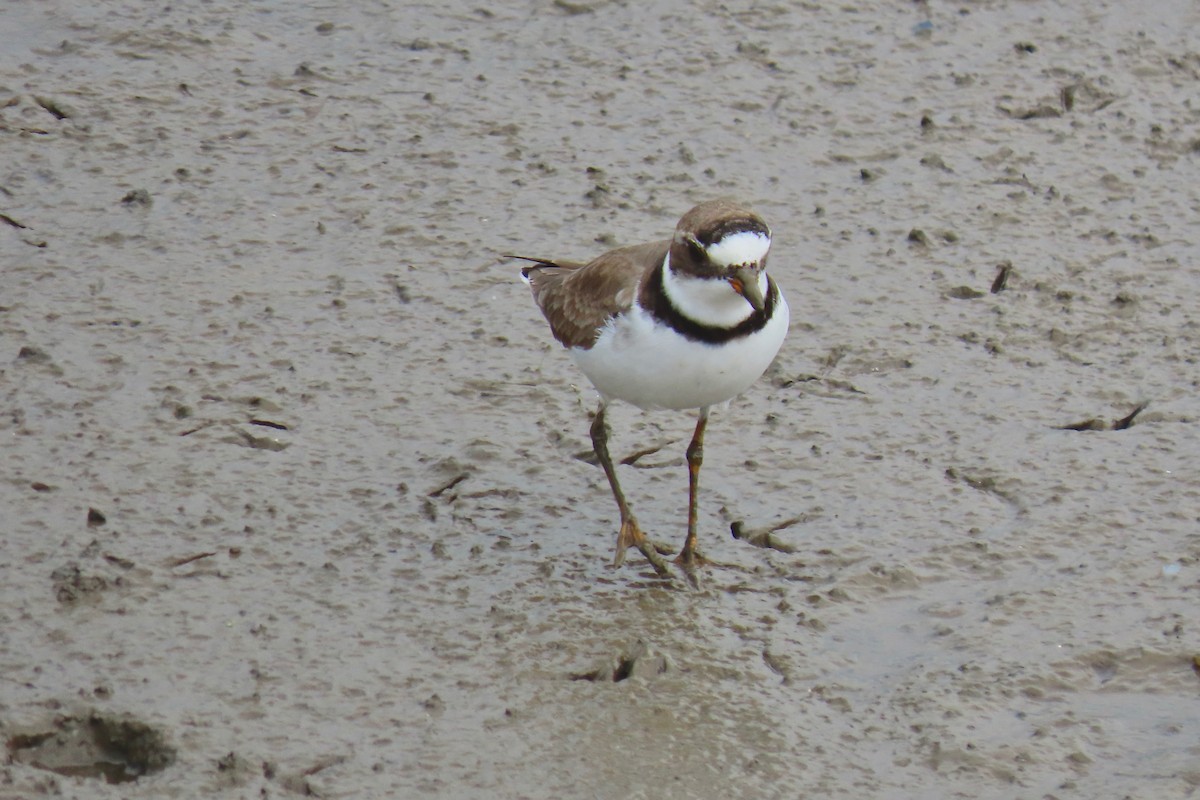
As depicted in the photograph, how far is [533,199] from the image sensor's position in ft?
24.1

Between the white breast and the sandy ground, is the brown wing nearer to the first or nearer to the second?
the white breast

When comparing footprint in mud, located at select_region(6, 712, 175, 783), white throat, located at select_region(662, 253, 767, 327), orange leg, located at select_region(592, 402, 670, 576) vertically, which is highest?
white throat, located at select_region(662, 253, 767, 327)

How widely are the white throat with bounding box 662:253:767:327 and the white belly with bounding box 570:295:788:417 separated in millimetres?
73

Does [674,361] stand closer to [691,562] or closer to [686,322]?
[686,322]

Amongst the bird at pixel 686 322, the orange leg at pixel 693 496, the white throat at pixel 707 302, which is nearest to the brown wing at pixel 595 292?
the bird at pixel 686 322

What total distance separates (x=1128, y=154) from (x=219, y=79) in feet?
14.5

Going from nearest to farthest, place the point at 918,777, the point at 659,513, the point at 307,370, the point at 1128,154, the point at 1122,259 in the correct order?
the point at 918,777 → the point at 659,513 → the point at 307,370 → the point at 1122,259 → the point at 1128,154

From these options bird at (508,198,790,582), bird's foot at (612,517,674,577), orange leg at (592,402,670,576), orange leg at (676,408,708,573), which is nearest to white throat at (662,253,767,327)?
bird at (508,198,790,582)

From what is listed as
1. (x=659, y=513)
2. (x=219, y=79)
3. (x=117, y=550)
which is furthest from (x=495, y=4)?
(x=117, y=550)

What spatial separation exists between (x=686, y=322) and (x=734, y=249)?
29cm

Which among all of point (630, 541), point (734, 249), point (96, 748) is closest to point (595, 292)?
point (734, 249)

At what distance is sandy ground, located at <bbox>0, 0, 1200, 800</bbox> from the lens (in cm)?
469

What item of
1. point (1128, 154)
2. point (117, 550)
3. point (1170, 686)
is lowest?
point (117, 550)

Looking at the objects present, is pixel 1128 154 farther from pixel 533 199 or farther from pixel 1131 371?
pixel 533 199
